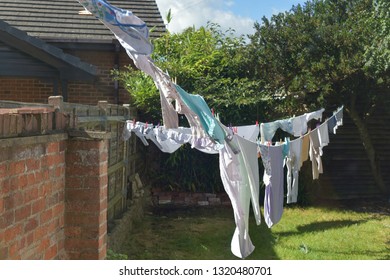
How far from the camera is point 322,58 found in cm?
951

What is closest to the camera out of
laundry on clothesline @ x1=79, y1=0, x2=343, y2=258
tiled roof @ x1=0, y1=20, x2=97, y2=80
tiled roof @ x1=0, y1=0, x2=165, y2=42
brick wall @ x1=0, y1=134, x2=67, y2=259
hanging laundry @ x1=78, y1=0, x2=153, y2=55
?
brick wall @ x1=0, y1=134, x2=67, y2=259

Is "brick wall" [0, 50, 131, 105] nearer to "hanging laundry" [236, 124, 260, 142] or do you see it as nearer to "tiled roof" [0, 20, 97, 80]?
"tiled roof" [0, 20, 97, 80]

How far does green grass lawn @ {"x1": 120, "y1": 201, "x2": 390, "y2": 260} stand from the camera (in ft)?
22.2

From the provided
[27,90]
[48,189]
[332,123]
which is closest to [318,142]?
[332,123]

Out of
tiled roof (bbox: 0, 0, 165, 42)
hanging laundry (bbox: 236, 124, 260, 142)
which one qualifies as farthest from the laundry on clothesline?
tiled roof (bbox: 0, 0, 165, 42)

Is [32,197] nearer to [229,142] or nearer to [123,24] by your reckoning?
[123,24]

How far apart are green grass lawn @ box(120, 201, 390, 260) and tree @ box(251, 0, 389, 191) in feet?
7.74

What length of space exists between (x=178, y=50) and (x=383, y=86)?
15.2 ft

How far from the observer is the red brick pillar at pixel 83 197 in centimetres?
342

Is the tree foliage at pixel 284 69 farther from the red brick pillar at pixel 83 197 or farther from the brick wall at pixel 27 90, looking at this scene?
the red brick pillar at pixel 83 197

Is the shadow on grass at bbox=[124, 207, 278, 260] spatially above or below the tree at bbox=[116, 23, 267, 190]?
below

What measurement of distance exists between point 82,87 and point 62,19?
214 centimetres

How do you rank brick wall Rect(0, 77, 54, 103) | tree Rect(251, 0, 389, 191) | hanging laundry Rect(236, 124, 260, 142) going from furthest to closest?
brick wall Rect(0, 77, 54, 103), tree Rect(251, 0, 389, 191), hanging laundry Rect(236, 124, 260, 142)
